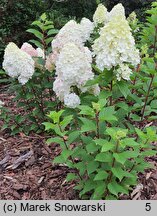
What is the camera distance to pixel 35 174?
3.78 m

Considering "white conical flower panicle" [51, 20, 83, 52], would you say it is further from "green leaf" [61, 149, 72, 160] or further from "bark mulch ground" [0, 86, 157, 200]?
"bark mulch ground" [0, 86, 157, 200]

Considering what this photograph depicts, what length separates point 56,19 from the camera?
22.3 ft

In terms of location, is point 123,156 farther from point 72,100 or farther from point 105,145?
point 72,100

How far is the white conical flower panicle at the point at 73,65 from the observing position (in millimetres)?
2867

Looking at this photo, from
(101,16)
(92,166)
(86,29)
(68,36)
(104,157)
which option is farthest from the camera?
(101,16)

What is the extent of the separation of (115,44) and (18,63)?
1264 mm

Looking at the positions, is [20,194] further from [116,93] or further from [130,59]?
[130,59]

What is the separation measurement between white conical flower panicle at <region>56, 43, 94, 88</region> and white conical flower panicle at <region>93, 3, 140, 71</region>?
196 millimetres

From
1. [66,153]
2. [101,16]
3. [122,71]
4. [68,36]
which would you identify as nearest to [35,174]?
[66,153]

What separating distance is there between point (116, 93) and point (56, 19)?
4112 millimetres

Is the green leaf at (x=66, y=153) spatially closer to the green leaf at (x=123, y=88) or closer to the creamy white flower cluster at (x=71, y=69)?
the creamy white flower cluster at (x=71, y=69)

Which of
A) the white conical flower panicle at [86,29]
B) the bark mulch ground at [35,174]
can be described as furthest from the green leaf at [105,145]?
the white conical flower panicle at [86,29]

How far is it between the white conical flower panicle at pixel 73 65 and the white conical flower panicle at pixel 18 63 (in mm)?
767

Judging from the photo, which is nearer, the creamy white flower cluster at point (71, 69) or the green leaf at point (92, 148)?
the green leaf at point (92, 148)
